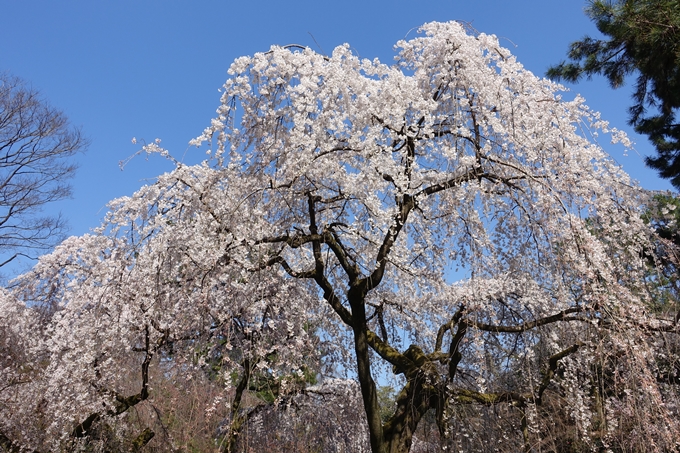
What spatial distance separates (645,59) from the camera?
5293 millimetres

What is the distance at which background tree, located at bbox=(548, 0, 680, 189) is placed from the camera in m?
4.21

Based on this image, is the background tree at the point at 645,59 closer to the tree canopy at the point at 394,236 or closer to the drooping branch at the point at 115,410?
the tree canopy at the point at 394,236

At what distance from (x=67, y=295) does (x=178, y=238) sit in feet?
9.21

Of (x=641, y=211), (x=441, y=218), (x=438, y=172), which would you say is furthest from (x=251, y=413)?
(x=641, y=211)

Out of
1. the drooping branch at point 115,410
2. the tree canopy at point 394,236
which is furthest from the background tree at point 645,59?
the drooping branch at point 115,410

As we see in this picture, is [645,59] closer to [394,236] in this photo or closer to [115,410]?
[394,236]

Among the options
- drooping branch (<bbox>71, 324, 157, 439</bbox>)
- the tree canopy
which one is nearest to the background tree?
the tree canopy

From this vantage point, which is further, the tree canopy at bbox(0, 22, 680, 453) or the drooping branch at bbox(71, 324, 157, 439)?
the drooping branch at bbox(71, 324, 157, 439)

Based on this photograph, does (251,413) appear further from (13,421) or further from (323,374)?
(13,421)

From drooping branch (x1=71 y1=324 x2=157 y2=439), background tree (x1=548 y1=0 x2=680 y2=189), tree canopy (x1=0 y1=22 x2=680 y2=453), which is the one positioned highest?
background tree (x1=548 y1=0 x2=680 y2=189)

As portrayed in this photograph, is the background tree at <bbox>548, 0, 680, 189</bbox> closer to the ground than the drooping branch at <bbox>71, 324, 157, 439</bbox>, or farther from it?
farther from it

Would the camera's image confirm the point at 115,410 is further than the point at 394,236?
Yes

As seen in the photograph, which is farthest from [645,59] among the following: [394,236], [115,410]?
[115,410]

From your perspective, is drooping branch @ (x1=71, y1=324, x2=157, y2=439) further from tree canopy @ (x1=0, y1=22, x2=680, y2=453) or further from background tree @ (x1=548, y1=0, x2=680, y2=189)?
background tree @ (x1=548, y1=0, x2=680, y2=189)
